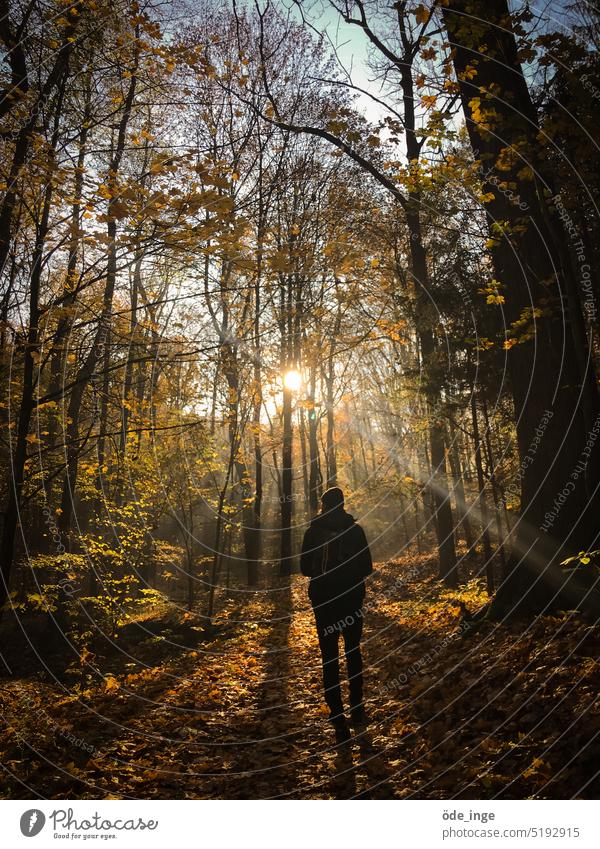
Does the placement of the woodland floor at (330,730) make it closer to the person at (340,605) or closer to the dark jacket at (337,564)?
the person at (340,605)

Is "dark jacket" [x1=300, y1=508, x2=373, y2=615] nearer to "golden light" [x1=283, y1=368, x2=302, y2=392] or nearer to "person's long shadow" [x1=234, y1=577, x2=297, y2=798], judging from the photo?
"person's long shadow" [x1=234, y1=577, x2=297, y2=798]

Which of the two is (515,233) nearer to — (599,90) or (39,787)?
Answer: (599,90)

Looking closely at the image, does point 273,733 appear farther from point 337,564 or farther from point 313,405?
point 313,405

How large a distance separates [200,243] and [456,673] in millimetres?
5462

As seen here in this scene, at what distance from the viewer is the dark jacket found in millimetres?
5258

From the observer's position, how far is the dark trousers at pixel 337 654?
5246 mm

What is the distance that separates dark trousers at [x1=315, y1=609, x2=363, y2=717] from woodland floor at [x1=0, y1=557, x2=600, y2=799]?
0.36m

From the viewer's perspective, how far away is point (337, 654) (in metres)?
5.28

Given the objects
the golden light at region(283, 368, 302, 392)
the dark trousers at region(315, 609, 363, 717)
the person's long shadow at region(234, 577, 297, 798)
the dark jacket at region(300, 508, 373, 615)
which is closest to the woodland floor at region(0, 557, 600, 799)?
the person's long shadow at region(234, 577, 297, 798)

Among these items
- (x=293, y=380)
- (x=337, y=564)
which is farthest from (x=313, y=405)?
(x=293, y=380)

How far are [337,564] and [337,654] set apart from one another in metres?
0.95

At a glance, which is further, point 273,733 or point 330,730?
point 273,733

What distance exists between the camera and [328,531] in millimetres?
5465

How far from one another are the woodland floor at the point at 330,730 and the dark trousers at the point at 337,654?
359 mm
